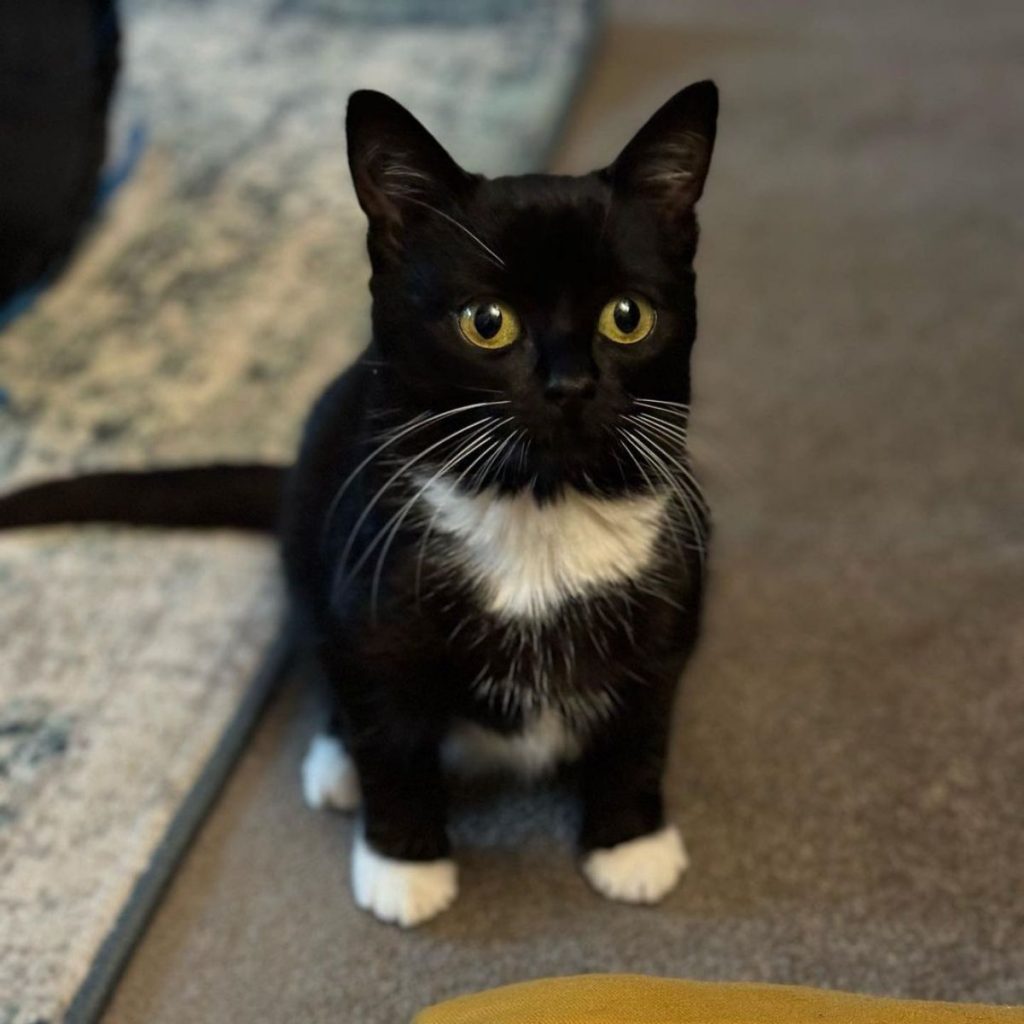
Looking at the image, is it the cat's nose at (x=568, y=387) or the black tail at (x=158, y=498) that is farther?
the black tail at (x=158, y=498)

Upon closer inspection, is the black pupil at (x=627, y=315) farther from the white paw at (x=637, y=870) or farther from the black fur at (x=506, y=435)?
the white paw at (x=637, y=870)

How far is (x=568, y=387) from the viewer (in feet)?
2.38

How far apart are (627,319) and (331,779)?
514 millimetres

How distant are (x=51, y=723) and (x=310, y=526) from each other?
1.05ft

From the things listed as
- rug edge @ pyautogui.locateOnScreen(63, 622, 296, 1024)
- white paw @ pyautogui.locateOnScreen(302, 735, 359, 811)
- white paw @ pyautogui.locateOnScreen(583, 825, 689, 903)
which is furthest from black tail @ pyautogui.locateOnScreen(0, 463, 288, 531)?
white paw @ pyautogui.locateOnScreen(583, 825, 689, 903)

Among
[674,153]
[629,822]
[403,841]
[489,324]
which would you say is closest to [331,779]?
[403,841]

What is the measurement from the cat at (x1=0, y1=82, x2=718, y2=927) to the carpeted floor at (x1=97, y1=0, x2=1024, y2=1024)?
5 cm

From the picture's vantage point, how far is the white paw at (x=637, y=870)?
0.97 metres

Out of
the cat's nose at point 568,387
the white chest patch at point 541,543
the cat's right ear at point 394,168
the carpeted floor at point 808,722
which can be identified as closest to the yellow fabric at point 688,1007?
the carpeted floor at point 808,722

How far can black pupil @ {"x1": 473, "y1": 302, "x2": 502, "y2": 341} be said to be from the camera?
75cm

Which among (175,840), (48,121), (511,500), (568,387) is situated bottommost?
(175,840)

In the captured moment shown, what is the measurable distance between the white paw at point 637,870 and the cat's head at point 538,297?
1.11 feet

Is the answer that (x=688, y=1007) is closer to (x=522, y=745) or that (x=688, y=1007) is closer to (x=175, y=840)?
(x=522, y=745)

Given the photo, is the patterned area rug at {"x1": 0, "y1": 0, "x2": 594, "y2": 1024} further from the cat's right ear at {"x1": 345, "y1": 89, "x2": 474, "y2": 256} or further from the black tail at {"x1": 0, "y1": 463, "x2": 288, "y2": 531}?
the cat's right ear at {"x1": 345, "y1": 89, "x2": 474, "y2": 256}
